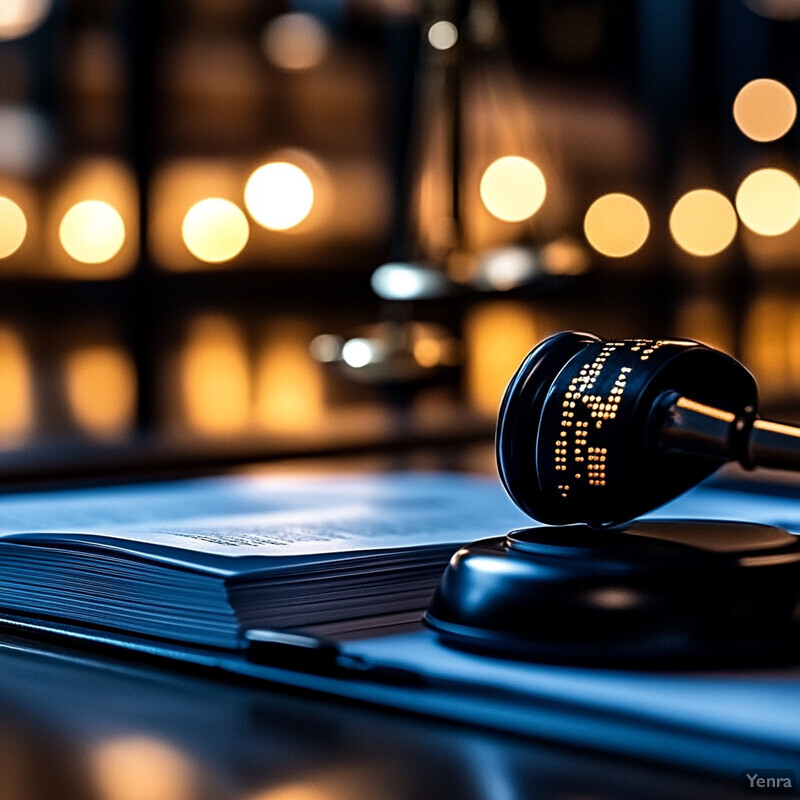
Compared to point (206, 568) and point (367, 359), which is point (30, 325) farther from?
point (206, 568)

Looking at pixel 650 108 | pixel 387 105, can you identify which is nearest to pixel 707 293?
pixel 650 108

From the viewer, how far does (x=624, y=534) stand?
485 mm

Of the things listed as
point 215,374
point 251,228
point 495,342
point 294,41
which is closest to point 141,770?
point 215,374

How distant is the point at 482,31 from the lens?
107 cm

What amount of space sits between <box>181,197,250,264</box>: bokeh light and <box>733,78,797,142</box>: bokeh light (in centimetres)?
218

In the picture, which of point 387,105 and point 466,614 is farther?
point 387,105

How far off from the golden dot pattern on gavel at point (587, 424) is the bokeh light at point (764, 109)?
460 cm

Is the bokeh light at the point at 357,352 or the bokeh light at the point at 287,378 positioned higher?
the bokeh light at the point at 357,352

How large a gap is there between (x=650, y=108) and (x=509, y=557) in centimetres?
413

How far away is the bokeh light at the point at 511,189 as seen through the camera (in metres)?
4.01

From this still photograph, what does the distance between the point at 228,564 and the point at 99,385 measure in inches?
105

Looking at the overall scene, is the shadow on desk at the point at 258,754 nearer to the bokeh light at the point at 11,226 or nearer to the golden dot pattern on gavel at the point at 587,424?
the golden dot pattern on gavel at the point at 587,424

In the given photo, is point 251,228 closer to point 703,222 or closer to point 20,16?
point 20,16

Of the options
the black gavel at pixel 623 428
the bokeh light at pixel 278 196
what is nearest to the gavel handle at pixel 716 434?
the black gavel at pixel 623 428
